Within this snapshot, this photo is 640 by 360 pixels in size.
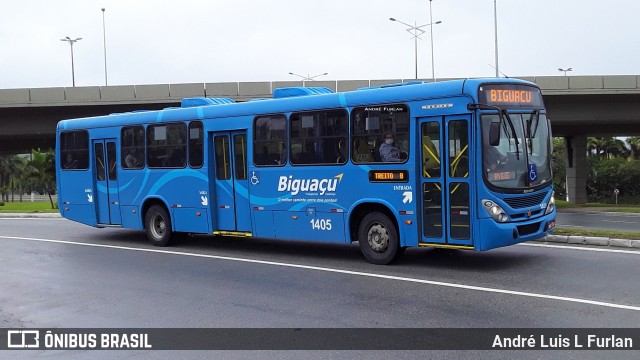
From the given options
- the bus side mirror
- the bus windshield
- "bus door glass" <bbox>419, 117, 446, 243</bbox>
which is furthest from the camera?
"bus door glass" <bbox>419, 117, 446, 243</bbox>

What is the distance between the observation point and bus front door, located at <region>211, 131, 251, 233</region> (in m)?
12.6

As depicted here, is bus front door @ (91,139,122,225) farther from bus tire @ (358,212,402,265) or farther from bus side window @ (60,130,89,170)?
bus tire @ (358,212,402,265)

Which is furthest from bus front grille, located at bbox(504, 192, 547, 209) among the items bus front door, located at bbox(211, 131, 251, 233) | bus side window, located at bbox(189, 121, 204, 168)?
bus side window, located at bbox(189, 121, 204, 168)

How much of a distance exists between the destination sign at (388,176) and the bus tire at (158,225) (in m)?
5.72

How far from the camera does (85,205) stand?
1596 cm

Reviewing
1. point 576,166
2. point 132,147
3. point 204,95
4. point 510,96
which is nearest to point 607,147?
point 576,166

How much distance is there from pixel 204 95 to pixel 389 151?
2534cm

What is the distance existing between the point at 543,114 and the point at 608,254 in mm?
2852

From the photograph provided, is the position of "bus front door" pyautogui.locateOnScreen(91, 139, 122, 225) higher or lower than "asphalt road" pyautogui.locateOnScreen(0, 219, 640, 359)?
higher

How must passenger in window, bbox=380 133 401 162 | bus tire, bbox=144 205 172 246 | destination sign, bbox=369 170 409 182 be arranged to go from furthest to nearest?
bus tire, bbox=144 205 172 246, passenger in window, bbox=380 133 401 162, destination sign, bbox=369 170 409 182

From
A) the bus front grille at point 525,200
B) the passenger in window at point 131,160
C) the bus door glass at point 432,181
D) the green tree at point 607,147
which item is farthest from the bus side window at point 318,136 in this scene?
the green tree at point 607,147

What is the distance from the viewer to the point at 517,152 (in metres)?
9.88

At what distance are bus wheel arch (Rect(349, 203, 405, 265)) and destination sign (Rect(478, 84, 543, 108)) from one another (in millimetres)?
2527

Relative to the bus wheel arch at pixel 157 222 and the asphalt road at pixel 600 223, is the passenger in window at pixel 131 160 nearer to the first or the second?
the bus wheel arch at pixel 157 222
